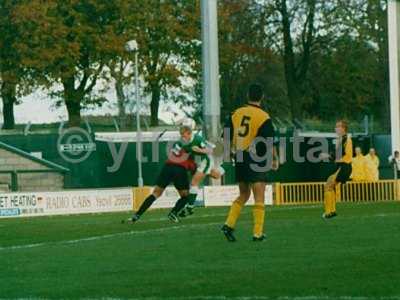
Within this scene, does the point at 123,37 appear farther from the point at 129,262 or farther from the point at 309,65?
the point at 129,262

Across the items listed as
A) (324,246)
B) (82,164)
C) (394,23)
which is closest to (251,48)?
(82,164)

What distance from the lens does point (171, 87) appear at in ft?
202

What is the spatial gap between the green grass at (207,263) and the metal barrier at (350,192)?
17086 mm

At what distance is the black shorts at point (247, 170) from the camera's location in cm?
1681

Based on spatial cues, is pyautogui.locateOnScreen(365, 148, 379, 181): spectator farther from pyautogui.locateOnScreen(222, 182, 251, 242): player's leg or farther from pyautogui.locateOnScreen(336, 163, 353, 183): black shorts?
pyautogui.locateOnScreen(222, 182, 251, 242): player's leg

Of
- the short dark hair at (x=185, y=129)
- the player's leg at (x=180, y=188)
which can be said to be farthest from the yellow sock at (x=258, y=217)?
the short dark hair at (x=185, y=129)

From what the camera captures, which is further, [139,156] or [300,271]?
[139,156]

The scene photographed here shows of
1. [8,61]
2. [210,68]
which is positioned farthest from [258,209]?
[8,61]

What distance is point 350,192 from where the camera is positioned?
126ft

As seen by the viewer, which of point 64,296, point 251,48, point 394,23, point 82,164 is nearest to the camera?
point 64,296

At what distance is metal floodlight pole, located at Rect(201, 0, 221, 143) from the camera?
37875 millimetres

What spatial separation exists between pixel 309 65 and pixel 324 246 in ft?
158

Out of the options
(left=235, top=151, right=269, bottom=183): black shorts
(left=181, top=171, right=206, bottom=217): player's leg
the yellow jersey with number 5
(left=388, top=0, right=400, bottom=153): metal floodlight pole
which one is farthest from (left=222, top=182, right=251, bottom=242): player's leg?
(left=388, top=0, right=400, bottom=153): metal floodlight pole

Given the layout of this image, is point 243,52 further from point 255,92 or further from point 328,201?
point 255,92
